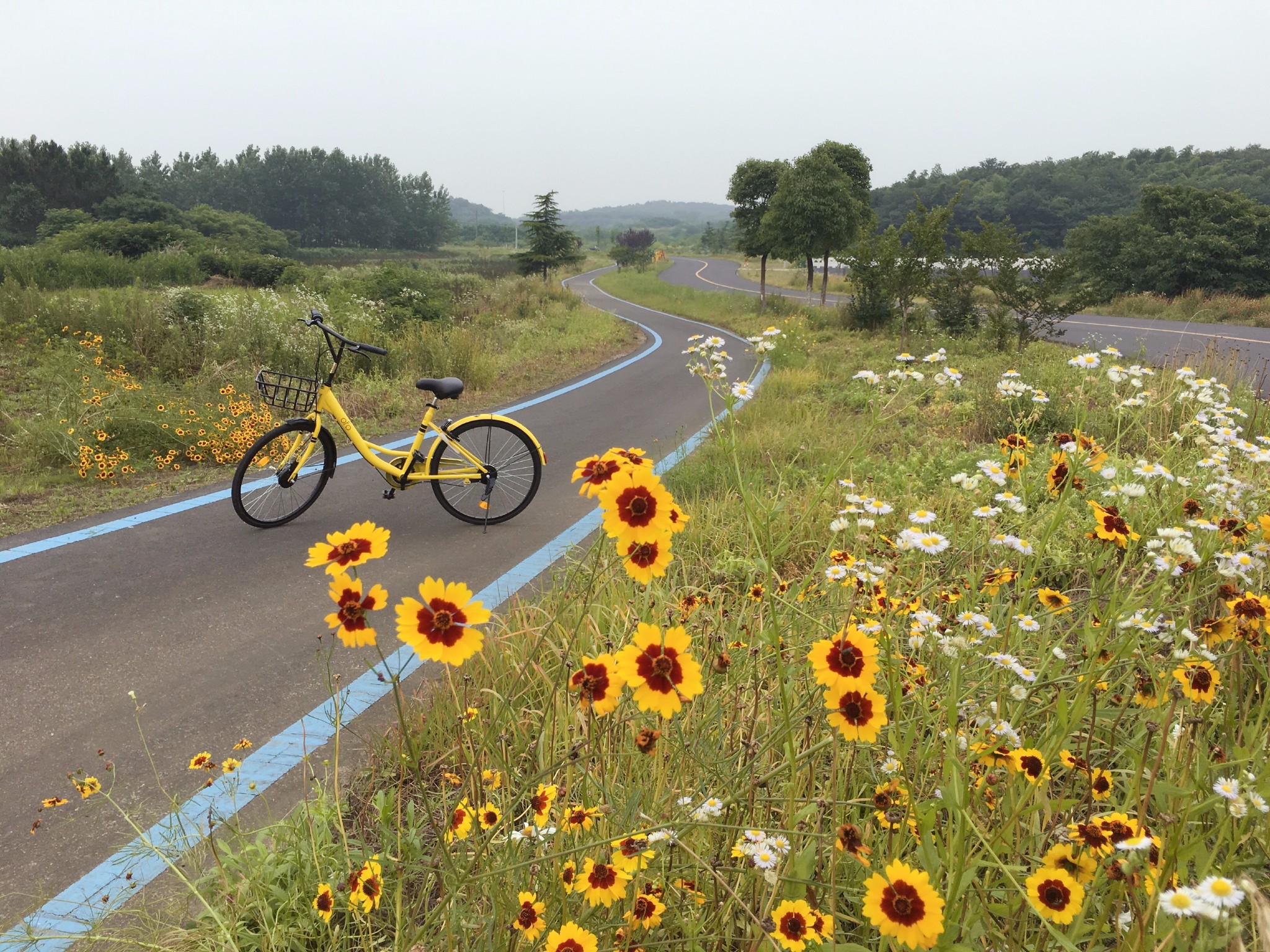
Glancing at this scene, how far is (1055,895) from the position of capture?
3.57 ft

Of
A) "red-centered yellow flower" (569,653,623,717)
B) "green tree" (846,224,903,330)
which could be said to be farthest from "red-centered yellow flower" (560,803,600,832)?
"green tree" (846,224,903,330)

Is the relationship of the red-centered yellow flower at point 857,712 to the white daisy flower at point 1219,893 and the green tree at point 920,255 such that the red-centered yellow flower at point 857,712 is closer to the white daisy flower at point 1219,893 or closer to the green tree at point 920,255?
the white daisy flower at point 1219,893

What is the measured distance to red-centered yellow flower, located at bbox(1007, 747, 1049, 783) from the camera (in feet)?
4.41

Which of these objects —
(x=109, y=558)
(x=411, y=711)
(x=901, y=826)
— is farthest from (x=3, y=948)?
(x=109, y=558)

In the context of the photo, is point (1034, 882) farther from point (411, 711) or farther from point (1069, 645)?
point (411, 711)

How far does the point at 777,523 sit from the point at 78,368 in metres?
7.58

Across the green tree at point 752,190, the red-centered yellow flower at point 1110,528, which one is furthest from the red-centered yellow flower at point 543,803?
the green tree at point 752,190

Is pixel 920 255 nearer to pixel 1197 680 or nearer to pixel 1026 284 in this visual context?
pixel 1026 284

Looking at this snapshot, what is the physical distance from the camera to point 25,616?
3598 mm

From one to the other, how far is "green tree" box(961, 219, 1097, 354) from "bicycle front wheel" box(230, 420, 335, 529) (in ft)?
38.8

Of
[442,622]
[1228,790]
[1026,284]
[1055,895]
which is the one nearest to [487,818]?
[442,622]

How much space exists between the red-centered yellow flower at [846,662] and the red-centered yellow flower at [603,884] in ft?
1.58

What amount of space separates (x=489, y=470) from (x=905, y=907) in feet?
14.4

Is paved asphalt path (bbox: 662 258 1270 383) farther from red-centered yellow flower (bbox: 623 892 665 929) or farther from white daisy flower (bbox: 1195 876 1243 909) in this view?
red-centered yellow flower (bbox: 623 892 665 929)
